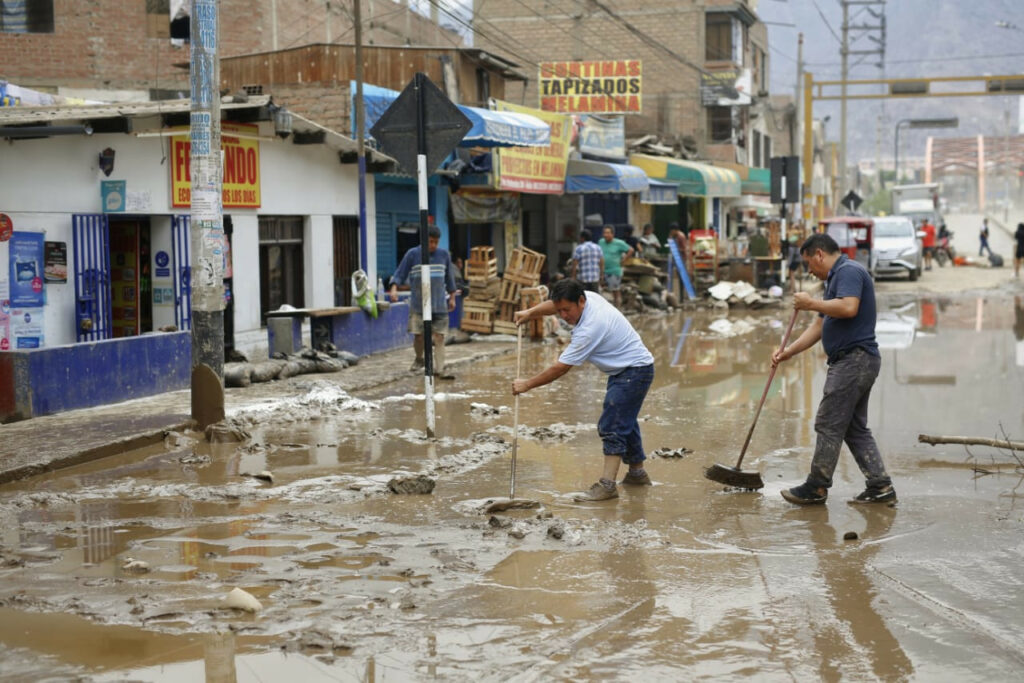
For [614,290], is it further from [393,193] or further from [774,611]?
[774,611]

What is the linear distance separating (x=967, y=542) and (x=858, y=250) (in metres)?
29.9

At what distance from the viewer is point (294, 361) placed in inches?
569

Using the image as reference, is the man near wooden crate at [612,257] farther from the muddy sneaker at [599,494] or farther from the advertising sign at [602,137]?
the muddy sneaker at [599,494]

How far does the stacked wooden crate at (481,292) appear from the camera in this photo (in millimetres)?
19094

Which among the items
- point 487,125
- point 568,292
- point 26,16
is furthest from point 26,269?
point 26,16

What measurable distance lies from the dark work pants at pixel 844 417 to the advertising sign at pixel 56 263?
355 inches

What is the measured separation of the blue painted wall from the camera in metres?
10.6

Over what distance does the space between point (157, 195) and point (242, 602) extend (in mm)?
10029

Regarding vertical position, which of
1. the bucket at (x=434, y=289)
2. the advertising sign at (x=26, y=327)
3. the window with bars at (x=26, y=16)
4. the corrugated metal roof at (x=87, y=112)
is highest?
the window with bars at (x=26, y=16)

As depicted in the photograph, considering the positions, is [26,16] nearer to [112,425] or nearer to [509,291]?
[509,291]

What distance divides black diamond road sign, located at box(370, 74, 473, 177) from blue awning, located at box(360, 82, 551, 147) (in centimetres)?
890

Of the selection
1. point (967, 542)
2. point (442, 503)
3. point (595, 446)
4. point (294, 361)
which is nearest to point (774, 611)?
point (967, 542)

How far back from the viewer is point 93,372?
453 inches

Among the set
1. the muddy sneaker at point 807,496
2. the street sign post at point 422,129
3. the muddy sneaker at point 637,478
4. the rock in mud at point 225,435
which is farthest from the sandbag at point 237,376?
the muddy sneaker at point 807,496
